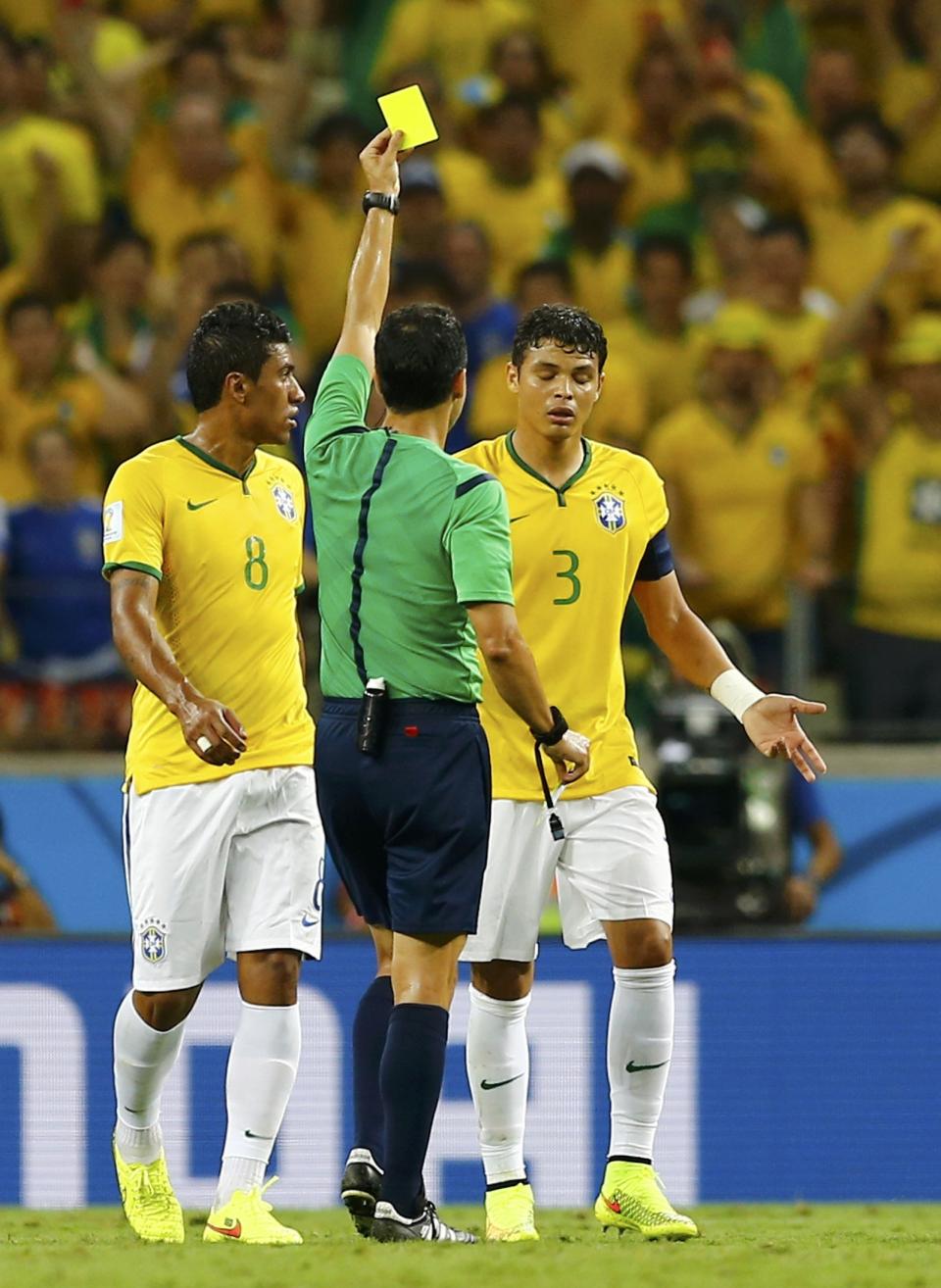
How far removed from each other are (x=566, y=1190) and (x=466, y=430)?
401cm

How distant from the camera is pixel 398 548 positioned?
5.51 m

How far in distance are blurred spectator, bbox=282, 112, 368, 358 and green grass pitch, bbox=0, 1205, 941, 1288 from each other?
664 cm

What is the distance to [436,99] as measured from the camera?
41.4 feet

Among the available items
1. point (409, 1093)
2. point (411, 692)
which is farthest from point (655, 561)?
point (409, 1093)

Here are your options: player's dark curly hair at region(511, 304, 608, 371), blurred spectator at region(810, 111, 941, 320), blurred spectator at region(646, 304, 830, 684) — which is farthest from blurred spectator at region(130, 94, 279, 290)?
player's dark curly hair at region(511, 304, 608, 371)

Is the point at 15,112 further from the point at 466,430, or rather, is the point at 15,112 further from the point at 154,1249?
the point at 154,1249

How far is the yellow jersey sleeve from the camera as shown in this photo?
18.7ft

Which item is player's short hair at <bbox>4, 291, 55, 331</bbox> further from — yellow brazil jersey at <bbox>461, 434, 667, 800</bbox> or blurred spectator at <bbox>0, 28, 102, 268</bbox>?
yellow brazil jersey at <bbox>461, 434, 667, 800</bbox>

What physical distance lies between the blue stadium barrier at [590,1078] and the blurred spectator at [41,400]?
324 centimetres

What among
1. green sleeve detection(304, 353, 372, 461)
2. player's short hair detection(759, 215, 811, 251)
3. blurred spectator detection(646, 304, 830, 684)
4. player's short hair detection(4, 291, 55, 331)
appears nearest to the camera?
green sleeve detection(304, 353, 372, 461)

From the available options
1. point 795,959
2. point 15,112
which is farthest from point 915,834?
point 15,112

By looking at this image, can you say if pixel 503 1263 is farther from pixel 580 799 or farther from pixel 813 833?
pixel 813 833

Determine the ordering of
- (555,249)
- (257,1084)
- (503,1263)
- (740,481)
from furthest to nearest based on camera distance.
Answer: (555,249) < (740,481) < (257,1084) < (503,1263)

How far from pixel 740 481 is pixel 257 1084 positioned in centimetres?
563
